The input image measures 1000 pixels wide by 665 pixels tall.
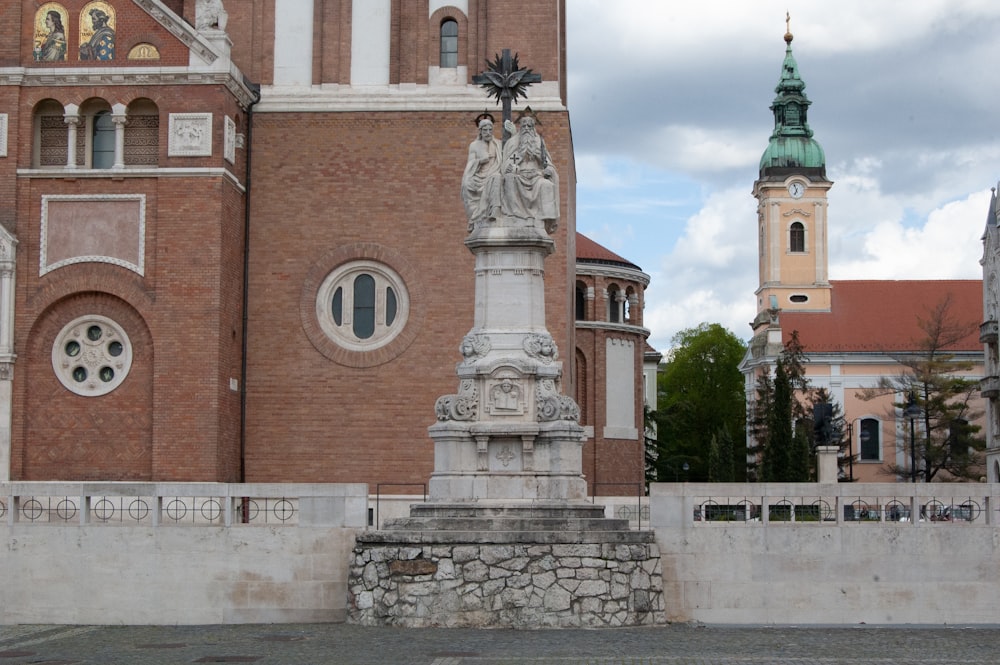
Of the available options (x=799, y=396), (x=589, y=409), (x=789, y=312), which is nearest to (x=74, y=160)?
(x=589, y=409)

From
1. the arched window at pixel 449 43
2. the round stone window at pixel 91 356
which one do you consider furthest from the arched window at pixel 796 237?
the round stone window at pixel 91 356

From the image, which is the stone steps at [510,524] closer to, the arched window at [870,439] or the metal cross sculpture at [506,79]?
the metal cross sculpture at [506,79]

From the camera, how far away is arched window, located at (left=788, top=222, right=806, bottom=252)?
4038 inches

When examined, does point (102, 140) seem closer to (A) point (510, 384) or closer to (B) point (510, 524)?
(A) point (510, 384)

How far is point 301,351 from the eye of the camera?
3391cm

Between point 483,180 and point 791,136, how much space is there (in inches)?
3385

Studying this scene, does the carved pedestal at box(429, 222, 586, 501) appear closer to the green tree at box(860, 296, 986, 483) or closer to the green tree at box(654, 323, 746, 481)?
the green tree at box(860, 296, 986, 483)

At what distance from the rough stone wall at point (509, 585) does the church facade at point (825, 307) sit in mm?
54848

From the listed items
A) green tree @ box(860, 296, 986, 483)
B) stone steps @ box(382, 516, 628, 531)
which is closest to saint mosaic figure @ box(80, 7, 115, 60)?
stone steps @ box(382, 516, 628, 531)

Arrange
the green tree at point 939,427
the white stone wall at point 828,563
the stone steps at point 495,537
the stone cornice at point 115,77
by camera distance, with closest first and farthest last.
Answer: the stone steps at point 495,537
the white stone wall at point 828,563
the stone cornice at point 115,77
the green tree at point 939,427

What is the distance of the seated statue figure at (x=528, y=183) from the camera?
21906 millimetres

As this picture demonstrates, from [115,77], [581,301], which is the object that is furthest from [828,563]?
[581,301]

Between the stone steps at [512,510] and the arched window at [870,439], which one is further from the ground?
the arched window at [870,439]

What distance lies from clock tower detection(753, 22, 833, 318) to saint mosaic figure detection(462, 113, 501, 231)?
7939 centimetres
